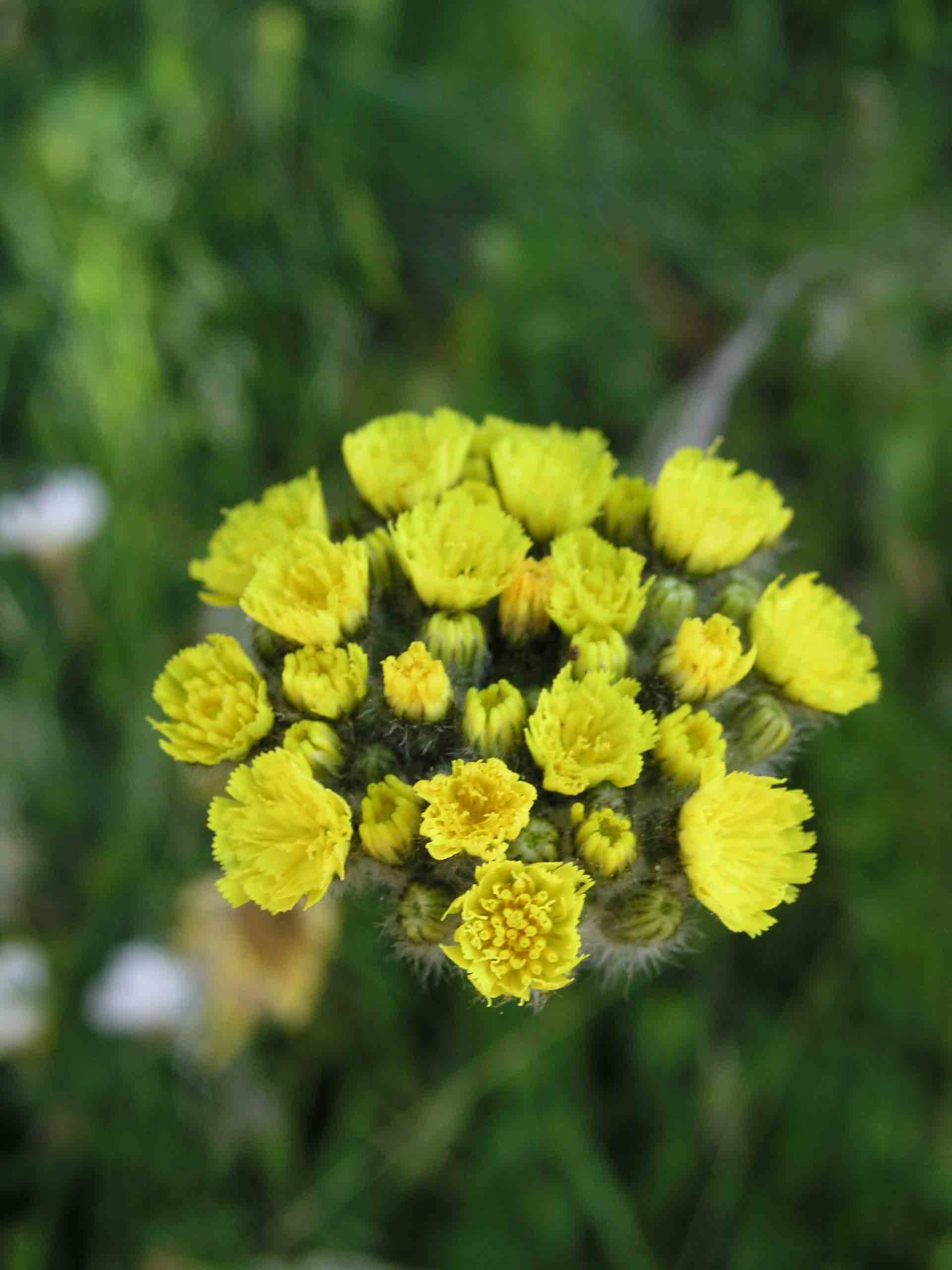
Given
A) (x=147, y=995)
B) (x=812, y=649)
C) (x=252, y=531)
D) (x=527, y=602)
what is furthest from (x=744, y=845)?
(x=147, y=995)

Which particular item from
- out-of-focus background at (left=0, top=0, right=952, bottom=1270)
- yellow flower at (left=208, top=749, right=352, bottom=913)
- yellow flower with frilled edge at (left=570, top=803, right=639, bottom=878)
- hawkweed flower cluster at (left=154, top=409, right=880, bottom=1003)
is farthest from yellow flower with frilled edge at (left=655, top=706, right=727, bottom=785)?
out-of-focus background at (left=0, top=0, right=952, bottom=1270)

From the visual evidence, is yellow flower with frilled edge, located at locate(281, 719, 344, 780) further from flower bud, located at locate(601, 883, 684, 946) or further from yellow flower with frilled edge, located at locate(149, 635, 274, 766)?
flower bud, located at locate(601, 883, 684, 946)

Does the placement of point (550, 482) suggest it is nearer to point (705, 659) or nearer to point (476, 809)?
point (705, 659)

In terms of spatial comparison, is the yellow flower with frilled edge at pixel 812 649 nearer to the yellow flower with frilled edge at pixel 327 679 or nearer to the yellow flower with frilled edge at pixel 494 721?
the yellow flower with frilled edge at pixel 494 721

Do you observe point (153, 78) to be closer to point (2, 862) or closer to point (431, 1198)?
point (2, 862)

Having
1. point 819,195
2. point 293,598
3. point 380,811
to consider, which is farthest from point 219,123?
point 380,811

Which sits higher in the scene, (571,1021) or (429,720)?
(429,720)

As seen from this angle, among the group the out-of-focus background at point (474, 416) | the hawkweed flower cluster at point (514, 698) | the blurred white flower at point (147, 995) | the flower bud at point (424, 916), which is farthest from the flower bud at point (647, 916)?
the blurred white flower at point (147, 995)
